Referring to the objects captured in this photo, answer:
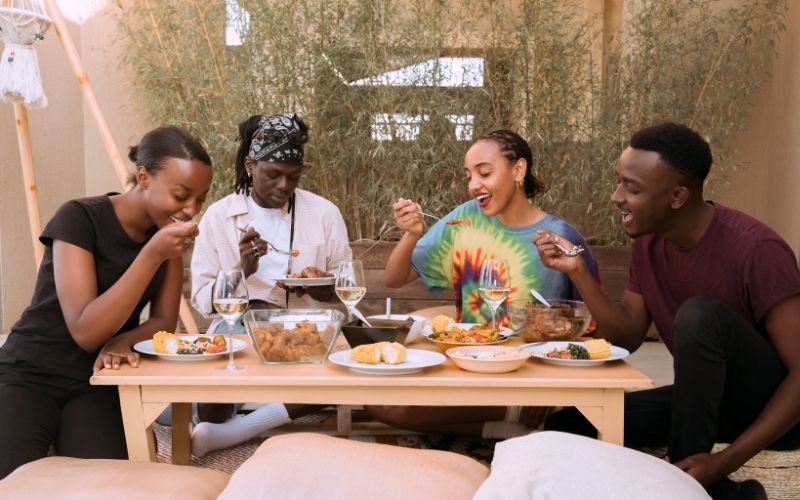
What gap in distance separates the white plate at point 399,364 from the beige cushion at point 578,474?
0.43 m

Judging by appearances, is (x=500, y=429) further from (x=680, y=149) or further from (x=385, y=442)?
(x=680, y=149)

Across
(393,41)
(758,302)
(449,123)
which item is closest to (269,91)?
(393,41)

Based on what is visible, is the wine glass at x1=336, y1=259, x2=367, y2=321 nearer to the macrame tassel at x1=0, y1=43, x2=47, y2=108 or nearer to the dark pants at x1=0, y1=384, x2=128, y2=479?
the dark pants at x1=0, y1=384, x2=128, y2=479

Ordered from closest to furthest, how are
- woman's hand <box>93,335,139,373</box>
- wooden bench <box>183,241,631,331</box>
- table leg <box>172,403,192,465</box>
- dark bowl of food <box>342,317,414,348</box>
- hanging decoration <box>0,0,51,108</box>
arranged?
woman's hand <box>93,335,139,373</box>, dark bowl of food <box>342,317,414,348</box>, table leg <box>172,403,192,465</box>, hanging decoration <box>0,0,51,108</box>, wooden bench <box>183,241,631,331</box>

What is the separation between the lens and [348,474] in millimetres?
1242

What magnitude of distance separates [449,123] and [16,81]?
237 cm

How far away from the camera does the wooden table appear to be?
1.67m

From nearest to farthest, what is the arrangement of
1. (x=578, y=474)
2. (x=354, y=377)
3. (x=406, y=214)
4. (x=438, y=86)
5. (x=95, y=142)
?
(x=578, y=474) < (x=354, y=377) < (x=406, y=214) < (x=438, y=86) < (x=95, y=142)

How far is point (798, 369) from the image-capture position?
193cm

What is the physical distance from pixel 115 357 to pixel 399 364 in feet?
2.12

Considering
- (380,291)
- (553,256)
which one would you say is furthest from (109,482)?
(380,291)

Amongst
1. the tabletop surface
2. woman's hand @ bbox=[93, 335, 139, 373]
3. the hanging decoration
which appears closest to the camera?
the tabletop surface

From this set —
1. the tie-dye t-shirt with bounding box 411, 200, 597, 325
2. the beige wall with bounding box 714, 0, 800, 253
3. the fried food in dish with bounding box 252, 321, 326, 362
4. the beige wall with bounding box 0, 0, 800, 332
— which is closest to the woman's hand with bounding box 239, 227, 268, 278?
the tie-dye t-shirt with bounding box 411, 200, 597, 325

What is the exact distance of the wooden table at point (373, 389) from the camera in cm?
167
